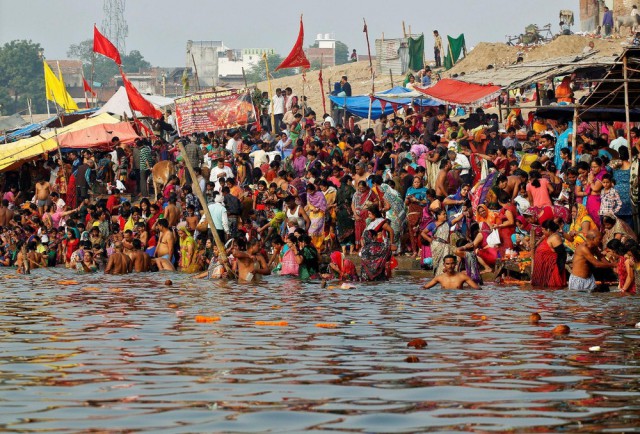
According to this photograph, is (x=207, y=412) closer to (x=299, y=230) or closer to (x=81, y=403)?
(x=81, y=403)

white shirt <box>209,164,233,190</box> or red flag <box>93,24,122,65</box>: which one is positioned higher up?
red flag <box>93,24,122,65</box>

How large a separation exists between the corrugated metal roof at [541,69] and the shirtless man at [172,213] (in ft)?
21.2

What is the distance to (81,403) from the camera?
795 cm

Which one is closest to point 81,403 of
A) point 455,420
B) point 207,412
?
point 207,412

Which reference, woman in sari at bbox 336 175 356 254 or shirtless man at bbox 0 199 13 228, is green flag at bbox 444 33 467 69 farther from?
woman in sari at bbox 336 175 356 254

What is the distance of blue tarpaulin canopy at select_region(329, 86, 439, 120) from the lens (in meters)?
28.7

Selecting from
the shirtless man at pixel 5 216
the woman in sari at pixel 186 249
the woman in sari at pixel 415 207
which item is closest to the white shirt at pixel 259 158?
the woman in sari at pixel 186 249

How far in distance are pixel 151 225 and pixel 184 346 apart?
43.8ft

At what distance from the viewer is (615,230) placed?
1641 cm

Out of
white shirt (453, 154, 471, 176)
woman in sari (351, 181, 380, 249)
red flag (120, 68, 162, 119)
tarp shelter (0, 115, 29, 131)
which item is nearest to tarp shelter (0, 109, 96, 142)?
tarp shelter (0, 115, 29, 131)

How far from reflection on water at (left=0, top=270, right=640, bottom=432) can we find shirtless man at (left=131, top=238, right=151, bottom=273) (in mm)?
6192

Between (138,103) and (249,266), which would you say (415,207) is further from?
(138,103)

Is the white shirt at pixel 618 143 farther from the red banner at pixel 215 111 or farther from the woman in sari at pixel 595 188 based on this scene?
the red banner at pixel 215 111

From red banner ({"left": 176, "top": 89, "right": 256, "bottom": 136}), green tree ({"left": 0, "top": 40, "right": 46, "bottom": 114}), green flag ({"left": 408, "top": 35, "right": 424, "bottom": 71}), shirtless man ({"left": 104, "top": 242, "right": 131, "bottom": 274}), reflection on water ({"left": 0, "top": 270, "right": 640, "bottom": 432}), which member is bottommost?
shirtless man ({"left": 104, "top": 242, "right": 131, "bottom": 274})
